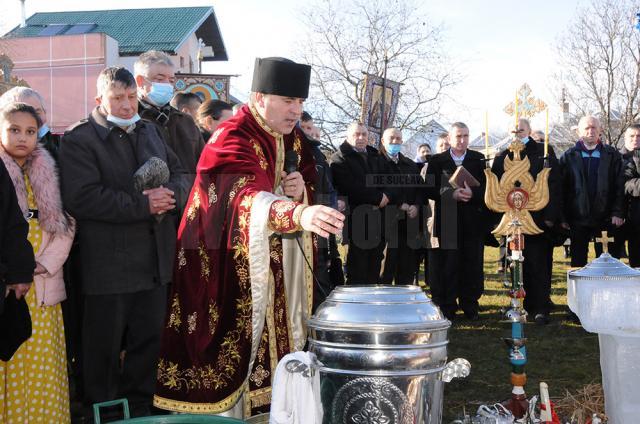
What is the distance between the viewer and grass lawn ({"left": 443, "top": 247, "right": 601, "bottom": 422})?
14.8 ft

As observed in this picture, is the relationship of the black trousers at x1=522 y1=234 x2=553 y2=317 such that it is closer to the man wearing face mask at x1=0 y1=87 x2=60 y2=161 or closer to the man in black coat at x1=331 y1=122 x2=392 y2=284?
the man in black coat at x1=331 y1=122 x2=392 y2=284

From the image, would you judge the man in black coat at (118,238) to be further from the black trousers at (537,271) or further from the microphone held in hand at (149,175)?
the black trousers at (537,271)

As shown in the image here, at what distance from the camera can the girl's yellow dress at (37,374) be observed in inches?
138

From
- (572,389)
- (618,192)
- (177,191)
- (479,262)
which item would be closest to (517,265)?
(572,389)

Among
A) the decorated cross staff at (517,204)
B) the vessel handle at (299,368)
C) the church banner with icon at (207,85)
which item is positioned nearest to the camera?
the vessel handle at (299,368)

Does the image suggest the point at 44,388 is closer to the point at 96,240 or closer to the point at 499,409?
the point at 96,240

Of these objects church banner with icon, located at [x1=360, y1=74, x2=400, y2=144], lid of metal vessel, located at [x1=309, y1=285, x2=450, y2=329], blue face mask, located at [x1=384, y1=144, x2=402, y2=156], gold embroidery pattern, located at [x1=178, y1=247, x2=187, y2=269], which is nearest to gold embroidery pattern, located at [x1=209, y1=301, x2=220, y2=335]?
gold embroidery pattern, located at [x1=178, y1=247, x2=187, y2=269]

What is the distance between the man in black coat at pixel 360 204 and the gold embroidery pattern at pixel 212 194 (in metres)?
4.25

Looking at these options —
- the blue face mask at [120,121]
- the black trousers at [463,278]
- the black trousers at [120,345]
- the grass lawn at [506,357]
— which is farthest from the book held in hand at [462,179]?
the blue face mask at [120,121]

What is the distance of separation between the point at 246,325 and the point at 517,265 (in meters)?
1.45

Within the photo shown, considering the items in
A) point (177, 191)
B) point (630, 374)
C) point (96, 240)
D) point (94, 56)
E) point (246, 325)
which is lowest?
point (630, 374)

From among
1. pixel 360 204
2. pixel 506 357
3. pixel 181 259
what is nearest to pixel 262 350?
pixel 181 259

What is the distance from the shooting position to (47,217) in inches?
147

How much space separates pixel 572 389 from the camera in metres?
4.54
